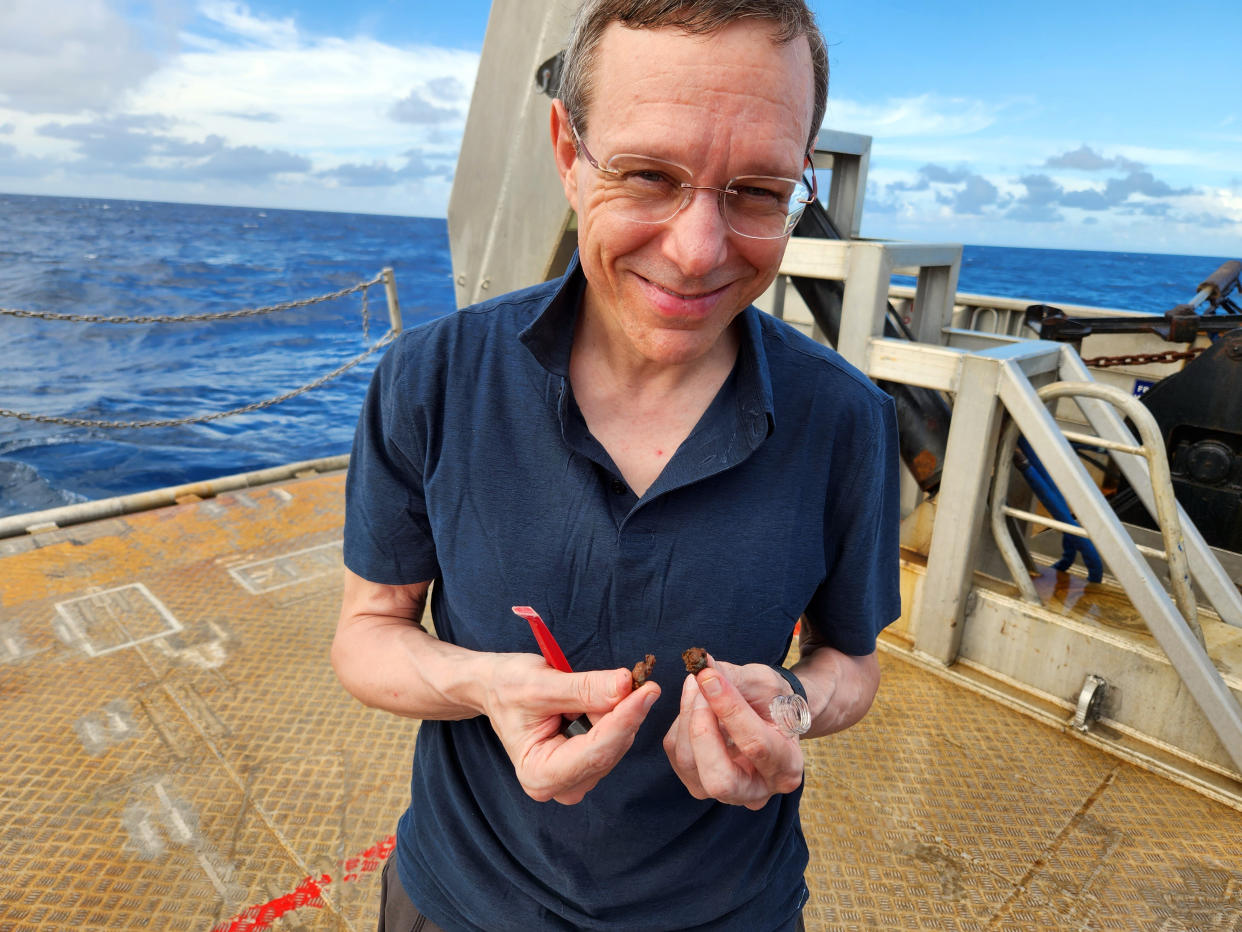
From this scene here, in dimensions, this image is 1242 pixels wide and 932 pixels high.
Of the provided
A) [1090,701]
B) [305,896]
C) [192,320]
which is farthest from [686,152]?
[192,320]

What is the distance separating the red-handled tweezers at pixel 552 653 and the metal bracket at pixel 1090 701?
2.55m

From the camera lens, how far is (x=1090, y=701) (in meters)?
2.76

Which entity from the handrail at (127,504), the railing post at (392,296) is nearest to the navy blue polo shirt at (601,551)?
the handrail at (127,504)

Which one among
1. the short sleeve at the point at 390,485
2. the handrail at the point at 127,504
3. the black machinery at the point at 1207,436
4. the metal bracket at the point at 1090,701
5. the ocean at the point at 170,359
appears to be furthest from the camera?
the ocean at the point at 170,359

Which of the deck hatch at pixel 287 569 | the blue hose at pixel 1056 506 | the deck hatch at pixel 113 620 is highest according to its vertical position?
the blue hose at pixel 1056 506

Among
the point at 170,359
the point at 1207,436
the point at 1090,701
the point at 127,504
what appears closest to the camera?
the point at 1090,701

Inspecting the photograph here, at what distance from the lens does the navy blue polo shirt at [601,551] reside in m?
0.97

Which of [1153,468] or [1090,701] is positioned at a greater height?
[1153,468]

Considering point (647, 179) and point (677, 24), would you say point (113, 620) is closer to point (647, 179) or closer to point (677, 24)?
point (647, 179)

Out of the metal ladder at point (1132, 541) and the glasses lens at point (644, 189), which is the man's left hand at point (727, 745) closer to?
the glasses lens at point (644, 189)

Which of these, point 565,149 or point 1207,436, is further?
point 1207,436

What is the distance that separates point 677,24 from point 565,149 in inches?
9.2

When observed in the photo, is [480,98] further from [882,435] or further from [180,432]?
[180,432]

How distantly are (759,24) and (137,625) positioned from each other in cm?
352
